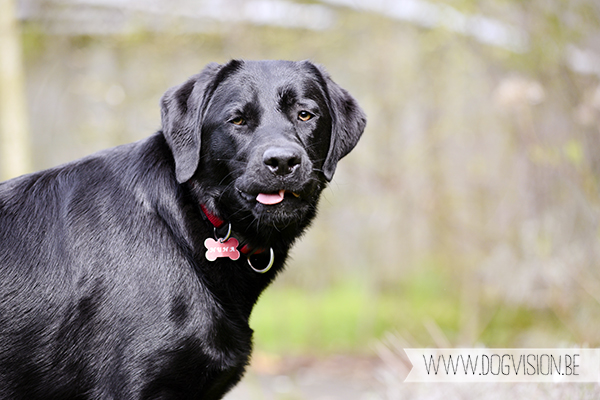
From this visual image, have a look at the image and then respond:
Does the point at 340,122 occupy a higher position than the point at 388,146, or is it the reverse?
the point at 388,146

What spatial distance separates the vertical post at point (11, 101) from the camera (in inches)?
218

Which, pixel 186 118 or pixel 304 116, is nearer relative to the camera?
pixel 186 118

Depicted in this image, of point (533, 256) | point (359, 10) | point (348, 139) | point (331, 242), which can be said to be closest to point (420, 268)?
point (331, 242)

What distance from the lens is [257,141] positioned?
2.50m

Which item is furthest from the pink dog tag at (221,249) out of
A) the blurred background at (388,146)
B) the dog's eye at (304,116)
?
the blurred background at (388,146)

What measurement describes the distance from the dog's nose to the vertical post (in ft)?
14.2

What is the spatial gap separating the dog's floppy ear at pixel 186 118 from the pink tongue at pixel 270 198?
0.31 meters

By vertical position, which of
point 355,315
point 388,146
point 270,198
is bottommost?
point 270,198

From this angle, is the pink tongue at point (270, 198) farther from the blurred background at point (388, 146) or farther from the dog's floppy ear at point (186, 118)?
the blurred background at point (388, 146)

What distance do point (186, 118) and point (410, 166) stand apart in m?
4.40

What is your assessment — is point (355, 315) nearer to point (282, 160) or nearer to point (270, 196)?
point (270, 196)

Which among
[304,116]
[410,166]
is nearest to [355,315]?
[410,166]

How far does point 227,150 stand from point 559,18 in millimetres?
3838

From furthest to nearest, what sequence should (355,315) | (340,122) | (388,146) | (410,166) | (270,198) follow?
(355,315)
(388,146)
(410,166)
(340,122)
(270,198)
